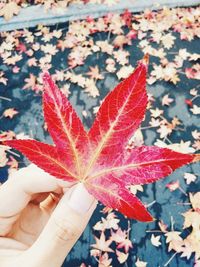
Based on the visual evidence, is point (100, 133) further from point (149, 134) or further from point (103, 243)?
point (149, 134)

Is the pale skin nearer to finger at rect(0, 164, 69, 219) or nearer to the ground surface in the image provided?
finger at rect(0, 164, 69, 219)

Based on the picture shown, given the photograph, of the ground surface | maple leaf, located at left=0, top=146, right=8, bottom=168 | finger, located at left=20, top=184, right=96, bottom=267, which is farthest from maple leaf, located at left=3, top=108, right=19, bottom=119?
finger, located at left=20, top=184, right=96, bottom=267

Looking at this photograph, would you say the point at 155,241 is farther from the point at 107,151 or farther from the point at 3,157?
the point at 107,151

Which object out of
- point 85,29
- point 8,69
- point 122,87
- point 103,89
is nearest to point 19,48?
point 8,69

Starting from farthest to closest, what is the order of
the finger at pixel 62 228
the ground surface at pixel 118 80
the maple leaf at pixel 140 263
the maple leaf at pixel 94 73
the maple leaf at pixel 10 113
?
1. the maple leaf at pixel 94 73
2. the maple leaf at pixel 10 113
3. the ground surface at pixel 118 80
4. the maple leaf at pixel 140 263
5. the finger at pixel 62 228

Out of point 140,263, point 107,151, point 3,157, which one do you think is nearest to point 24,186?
point 107,151

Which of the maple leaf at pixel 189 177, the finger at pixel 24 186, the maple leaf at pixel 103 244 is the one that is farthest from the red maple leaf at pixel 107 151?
the maple leaf at pixel 189 177

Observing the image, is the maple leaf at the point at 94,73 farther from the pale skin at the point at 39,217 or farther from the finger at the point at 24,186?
the finger at the point at 24,186
